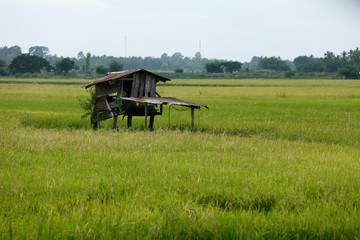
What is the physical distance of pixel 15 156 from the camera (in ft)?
Answer: 27.9

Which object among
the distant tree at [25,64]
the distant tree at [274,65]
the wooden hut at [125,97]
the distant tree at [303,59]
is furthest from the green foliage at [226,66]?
the wooden hut at [125,97]

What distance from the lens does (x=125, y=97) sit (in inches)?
615

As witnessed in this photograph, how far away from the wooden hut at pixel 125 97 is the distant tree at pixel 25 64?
8615 cm

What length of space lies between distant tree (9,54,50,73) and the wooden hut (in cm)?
8615

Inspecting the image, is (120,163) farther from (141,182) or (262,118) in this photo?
(262,118)

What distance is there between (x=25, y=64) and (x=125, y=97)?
88.6m

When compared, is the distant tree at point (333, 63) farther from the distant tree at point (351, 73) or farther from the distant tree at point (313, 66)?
the distant tree at point (351, 73)

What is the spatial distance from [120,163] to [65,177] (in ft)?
5.26

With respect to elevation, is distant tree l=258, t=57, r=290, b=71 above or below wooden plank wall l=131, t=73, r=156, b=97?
above

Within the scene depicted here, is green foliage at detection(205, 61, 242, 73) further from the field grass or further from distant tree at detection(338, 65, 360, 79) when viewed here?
the field grass

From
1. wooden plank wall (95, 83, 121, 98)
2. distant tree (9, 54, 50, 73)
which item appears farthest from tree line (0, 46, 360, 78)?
wooden plank wall (95, 83, 121, 98)

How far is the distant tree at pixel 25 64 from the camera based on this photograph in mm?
95250

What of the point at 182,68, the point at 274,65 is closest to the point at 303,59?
the point at 274,65

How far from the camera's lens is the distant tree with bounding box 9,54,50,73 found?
95.2 m
